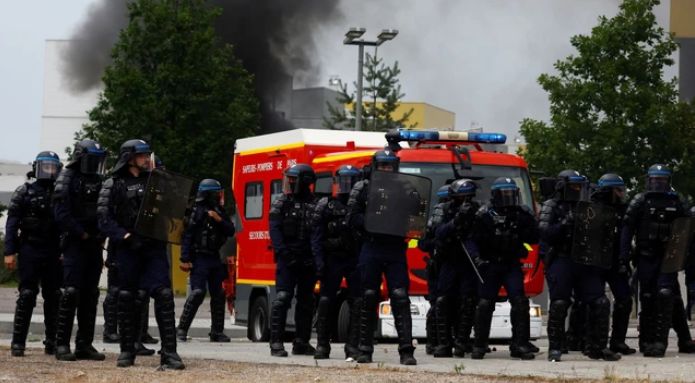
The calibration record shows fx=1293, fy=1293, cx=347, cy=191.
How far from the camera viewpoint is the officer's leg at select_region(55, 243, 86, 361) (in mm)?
11477

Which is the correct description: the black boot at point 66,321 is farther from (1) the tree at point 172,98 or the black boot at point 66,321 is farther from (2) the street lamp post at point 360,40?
(1) the tree at point 172,98

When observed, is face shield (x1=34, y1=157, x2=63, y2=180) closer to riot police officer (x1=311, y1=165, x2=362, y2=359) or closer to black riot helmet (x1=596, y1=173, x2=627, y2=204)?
riot police officer (x1=311, y1=165, x2=362, y2=359)

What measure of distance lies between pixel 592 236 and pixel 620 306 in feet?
5.18

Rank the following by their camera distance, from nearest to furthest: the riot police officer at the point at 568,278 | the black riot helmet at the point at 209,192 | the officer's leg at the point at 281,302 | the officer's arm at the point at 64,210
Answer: the officer's arm at the point at 64,210
the riot police officer at the point at 568,278
the officer's leg at the point at 281,302
the black riot helmet at the point at 209,192

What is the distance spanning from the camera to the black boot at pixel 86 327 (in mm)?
11695

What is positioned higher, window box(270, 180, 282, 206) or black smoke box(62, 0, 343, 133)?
black smoke box(62, 0, 343, 133)

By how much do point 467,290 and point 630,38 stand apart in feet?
50.7

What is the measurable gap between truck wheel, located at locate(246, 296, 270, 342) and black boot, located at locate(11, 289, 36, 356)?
16.2ft

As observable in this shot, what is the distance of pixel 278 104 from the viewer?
38469mm

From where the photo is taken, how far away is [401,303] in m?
11.4

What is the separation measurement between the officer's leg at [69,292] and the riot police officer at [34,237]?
2.12ft

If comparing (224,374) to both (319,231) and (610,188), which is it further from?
(610,188)

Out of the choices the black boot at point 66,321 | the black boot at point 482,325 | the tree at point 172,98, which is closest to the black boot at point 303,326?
the black boot at point 482,325

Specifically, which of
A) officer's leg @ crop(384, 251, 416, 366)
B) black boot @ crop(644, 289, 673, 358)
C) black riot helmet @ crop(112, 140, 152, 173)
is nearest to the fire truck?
black boot @ crop(644, 289, 673, 358)
